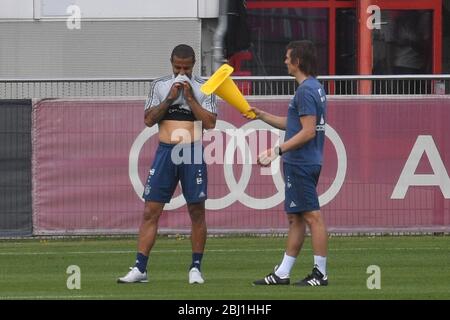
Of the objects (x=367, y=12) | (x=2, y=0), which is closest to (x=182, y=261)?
(x=2, y=0)

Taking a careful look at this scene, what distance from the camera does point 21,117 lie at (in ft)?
57.7

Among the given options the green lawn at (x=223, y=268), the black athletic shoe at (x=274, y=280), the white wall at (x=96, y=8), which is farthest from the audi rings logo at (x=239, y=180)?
the black athletic shoe at (x=274, y=280)

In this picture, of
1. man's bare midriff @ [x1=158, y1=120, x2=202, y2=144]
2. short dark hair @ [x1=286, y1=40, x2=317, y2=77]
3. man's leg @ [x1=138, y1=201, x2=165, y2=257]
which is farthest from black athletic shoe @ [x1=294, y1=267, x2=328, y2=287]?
short dark hair @ [x1=286, y1=40, x2=317, y2=77]

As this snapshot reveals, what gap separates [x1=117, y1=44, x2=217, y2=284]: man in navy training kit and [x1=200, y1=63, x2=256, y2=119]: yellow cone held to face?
0.24 m

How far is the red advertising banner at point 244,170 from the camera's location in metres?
17.5

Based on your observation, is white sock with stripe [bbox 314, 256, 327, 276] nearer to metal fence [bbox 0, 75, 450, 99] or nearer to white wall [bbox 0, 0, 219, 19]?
metal fence [bbox 0, 75, 450, 99]

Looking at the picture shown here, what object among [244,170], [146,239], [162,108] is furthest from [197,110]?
[244,170]

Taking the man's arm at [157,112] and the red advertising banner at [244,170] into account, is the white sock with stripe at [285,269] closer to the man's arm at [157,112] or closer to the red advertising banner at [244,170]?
the man's arm at [157,112]

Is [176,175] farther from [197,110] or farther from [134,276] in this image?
[134,276]

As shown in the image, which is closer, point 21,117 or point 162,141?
point 162,141

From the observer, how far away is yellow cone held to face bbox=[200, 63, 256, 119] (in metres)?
11.8

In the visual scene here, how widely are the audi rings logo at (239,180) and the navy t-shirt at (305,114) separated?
5.41 meters
